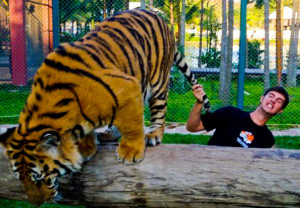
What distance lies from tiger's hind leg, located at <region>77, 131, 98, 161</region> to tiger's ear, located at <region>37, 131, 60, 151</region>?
35 centimetres

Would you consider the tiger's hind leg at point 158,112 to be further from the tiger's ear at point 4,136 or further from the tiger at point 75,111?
the tiger's ear at point 4,136

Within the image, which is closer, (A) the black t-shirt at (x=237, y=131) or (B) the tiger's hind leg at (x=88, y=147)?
(B) the tiger's hind leg at (x=88, y=147)

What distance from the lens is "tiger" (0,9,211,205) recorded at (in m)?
2.28

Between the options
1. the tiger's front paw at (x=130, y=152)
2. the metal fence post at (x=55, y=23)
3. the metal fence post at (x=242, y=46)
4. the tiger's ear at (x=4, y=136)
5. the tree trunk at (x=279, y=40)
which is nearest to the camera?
the tiger's ear at (x=4, y=136)

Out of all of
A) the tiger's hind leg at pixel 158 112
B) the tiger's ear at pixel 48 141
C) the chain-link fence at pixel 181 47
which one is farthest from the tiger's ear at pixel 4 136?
the chain-link fence at pixel 181 47

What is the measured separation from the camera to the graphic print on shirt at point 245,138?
3373 millimetres

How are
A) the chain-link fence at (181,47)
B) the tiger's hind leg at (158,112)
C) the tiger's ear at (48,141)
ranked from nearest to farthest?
the tiger's ear at (48,141), the tiger's hind leg at (158,112), the chain-link fence at (181,47)

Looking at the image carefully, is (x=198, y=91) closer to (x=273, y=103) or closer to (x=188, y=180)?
(x=273, y=103)

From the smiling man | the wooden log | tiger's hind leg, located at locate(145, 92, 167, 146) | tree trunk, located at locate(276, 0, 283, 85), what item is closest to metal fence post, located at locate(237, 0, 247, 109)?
tree trunk, located at locate(276, 0, 283, 85)

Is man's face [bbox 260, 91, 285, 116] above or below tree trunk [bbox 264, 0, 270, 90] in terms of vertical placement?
below

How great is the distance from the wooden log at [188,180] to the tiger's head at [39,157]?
27 cm

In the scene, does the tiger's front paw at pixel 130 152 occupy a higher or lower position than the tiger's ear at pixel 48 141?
lower

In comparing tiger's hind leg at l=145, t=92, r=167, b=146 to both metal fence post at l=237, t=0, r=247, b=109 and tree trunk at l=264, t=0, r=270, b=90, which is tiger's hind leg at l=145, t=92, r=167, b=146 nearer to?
metal fence post at l=237, t=0, r=247, b=109

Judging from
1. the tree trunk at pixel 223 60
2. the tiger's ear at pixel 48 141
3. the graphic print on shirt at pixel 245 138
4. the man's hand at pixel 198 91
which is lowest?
the graphic print on shirt at pixel 245 138
